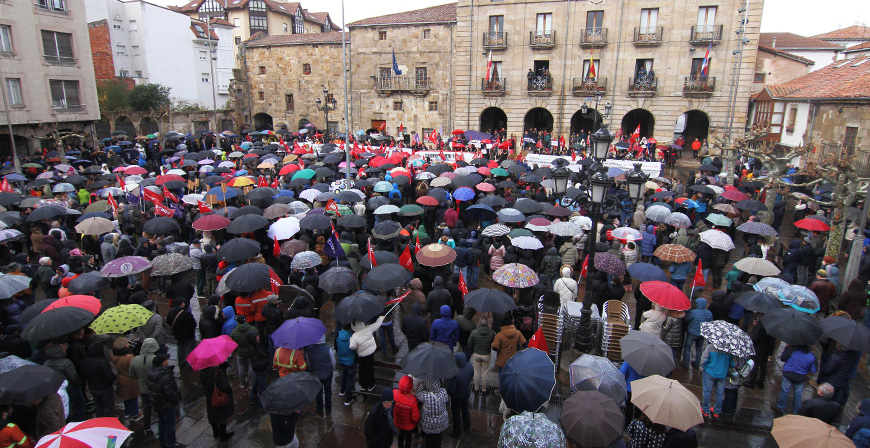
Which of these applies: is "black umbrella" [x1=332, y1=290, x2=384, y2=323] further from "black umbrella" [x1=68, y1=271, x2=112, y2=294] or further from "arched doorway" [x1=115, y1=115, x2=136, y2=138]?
"arched doorway" [x1=115, y1=115, x2=136, y2=138]

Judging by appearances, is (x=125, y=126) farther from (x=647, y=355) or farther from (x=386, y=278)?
(x=647, y=355)

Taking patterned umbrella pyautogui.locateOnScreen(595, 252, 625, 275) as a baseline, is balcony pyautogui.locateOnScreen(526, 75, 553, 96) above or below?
above

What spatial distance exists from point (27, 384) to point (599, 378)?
6314 millimetres

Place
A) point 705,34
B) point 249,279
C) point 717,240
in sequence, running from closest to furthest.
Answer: point 249,279 → point 717,240 → point 705,34

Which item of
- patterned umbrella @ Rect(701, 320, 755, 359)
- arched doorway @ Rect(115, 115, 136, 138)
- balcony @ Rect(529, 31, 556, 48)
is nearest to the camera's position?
patterned umbrella @ Rect(701, 320, 755, 359)

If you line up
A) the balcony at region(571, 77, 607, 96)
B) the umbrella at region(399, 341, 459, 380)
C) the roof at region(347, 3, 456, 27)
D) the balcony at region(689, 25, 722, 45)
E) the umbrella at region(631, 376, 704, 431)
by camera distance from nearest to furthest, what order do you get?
the umbrella at region(631, 376, 704, 431) → the umbrella at region(399, 341, 459, 380) → the balcony at region(689, 25, 722, 45) → the balcony at region(571, 77, 607, 96) → the roof at region(347, 3, 456, 27)

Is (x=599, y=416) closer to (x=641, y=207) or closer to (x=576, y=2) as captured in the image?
(x=641, y=207)

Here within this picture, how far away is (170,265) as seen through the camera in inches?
354

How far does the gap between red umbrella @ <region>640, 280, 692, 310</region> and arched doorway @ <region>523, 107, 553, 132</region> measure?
28.2 metres

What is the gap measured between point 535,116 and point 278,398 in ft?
108

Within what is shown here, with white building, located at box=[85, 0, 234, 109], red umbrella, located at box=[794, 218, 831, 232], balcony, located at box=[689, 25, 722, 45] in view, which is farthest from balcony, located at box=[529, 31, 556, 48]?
red umbrella, located at box=[794, 218, 831, 232]

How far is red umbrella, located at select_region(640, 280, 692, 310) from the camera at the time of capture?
24.2ft

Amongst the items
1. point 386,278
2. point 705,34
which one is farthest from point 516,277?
point 705,34

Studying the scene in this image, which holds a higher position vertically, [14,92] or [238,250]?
[14,92]
